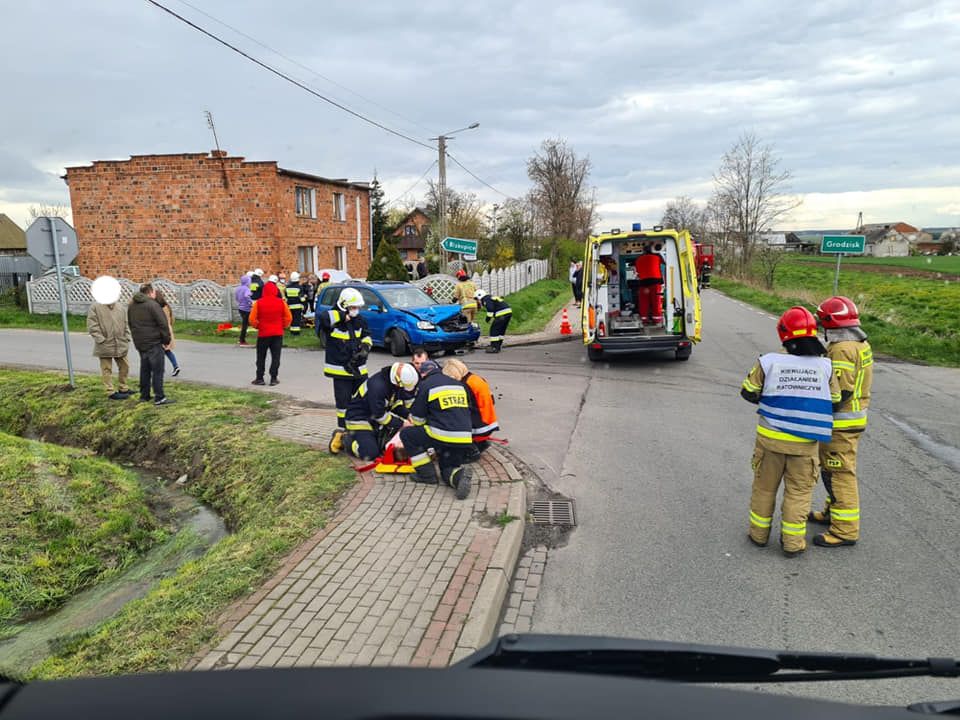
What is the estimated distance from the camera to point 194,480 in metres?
8.07

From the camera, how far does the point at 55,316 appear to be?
75.7 ft

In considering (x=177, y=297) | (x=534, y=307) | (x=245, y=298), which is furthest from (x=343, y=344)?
(x=534, y=307)

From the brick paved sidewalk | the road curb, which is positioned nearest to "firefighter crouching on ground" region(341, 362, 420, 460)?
the brick paved sidewalk

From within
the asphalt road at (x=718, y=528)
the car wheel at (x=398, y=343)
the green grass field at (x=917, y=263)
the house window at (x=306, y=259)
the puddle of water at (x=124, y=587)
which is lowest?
the puddle of water at (x=124, y=587)

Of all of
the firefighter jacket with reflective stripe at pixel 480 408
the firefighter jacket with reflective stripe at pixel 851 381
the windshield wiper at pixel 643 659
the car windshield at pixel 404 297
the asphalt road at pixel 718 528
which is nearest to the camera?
the windshield wiper at pixel 643 659

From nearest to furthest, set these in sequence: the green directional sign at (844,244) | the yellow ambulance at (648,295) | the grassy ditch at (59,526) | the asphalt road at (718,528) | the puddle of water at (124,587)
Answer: the asphalt road at (718,528)
the puddle of water at (124,587)
the grassy ditch at (59,526)
the yellow ambulance at (648,295)
the green directional sign at (844,244)

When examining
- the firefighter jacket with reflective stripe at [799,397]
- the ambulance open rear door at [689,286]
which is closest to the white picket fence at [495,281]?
the ambulance open rear door at [689,286]

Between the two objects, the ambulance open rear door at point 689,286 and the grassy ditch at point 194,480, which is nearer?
the grassy ditch at point 194,480

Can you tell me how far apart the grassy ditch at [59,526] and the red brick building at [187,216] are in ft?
58.8

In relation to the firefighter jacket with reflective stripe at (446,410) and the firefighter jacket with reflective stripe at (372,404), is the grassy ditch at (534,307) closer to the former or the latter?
the firefighter jacket with reflective stripe at (372,404)

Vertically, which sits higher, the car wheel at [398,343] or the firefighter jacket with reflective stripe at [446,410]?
the firefighter jacket with reflective stripe at [446,410]

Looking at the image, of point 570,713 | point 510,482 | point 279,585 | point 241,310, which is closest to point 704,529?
point 510,482

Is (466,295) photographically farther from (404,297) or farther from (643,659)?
(643,659)

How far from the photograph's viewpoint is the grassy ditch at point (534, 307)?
770 inches
